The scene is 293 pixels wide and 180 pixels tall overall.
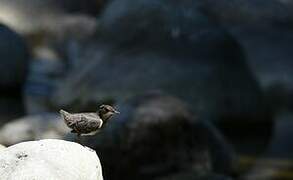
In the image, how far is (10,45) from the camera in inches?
523

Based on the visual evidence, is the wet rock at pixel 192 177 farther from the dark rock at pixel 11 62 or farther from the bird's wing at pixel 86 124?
the dark rock at pixel 11 62

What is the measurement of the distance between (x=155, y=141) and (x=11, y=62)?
5452mm

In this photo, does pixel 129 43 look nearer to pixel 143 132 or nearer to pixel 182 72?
pixel 182 72

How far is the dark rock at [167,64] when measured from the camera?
12141 millimetres

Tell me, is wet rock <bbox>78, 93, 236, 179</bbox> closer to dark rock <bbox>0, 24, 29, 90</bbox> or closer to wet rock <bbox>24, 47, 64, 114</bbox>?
wet rock <bbox>24, 47, 64, 114</bbox>

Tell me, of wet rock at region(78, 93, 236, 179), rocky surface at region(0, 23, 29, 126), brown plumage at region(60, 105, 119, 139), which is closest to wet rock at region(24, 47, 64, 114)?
rocky surface at region(0, 23, 29, 126)

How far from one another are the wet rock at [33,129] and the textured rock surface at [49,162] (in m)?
4.58

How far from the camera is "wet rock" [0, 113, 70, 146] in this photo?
31.7ft

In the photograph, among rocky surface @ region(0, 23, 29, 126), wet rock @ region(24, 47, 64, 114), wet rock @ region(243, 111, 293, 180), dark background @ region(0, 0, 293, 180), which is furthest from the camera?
rocky surface @ region(0, 23, 29, 126)

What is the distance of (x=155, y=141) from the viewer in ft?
27.8

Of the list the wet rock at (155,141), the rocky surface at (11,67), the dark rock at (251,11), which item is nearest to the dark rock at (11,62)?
the rocky surface at (11,67)

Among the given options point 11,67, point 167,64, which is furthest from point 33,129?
point 11,67

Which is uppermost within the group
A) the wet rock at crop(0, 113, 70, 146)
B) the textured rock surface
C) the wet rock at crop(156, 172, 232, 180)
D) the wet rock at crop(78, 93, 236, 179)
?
the wet rock at crop(0, 113, 70, 146)

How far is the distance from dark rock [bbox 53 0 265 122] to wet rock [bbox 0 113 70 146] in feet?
6.24
